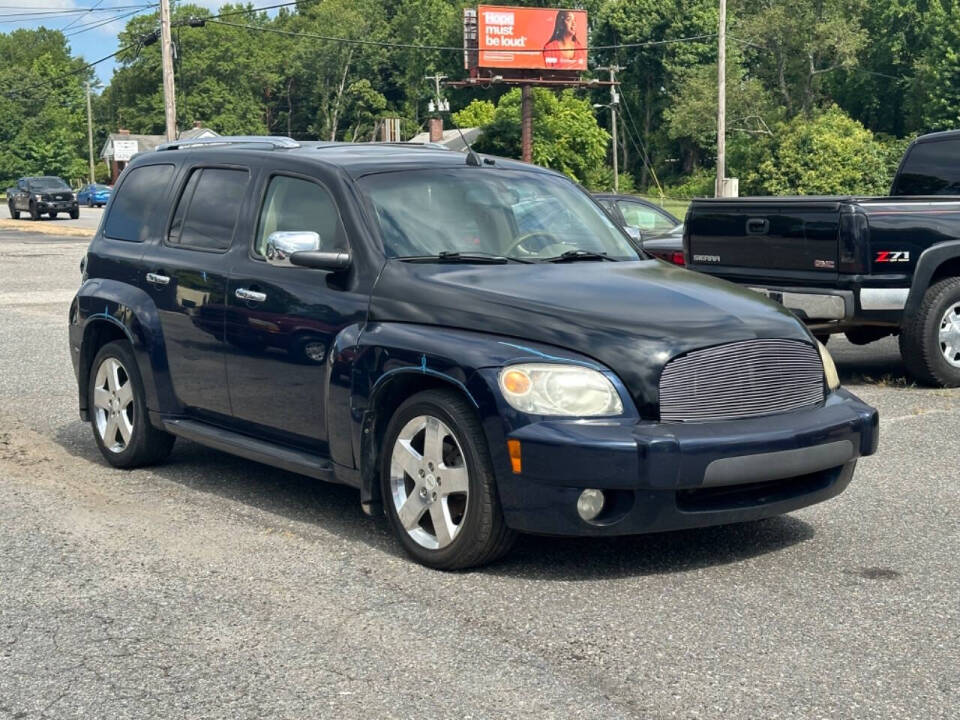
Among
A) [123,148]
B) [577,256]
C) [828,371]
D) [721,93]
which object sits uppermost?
[721,93]

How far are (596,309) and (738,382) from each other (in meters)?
0.63

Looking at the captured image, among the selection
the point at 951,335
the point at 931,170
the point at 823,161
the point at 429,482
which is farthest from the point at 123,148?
the point at 429,482

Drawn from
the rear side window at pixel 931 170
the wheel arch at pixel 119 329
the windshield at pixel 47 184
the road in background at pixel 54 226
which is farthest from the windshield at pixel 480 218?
the windshield at pixel 47 184

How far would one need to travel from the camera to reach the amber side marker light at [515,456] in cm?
516

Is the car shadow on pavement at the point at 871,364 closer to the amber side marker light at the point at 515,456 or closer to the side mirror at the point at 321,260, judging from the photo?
the side mirror at the point at 321,260

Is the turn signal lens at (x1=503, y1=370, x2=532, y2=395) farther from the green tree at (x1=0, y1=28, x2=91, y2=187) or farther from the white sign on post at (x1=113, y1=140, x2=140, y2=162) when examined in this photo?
the white sign on post at (x1=113, y1=140, x2=140, y2=162)

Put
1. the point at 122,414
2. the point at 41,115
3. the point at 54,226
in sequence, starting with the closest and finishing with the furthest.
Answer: the point at 122,414
the point at 54,226
the point at 41,115

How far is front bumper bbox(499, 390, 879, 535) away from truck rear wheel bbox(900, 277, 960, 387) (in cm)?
515

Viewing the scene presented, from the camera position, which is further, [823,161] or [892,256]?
[823,161]

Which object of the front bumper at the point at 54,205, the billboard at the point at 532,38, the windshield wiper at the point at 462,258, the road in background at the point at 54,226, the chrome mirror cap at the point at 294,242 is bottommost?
the road in background at the point at 54,226

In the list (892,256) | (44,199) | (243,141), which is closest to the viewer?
(243,141)

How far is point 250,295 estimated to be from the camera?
653 centimetres

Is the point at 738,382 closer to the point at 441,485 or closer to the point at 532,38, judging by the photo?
the point at 441,485

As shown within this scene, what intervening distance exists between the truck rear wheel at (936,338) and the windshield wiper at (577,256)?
456cm
